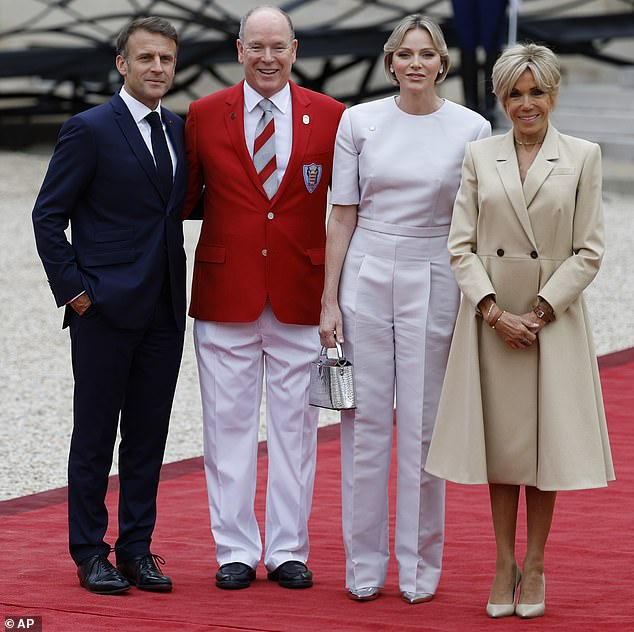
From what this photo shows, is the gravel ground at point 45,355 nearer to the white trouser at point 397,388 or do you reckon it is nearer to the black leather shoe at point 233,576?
the black leather shoe at point 233,576

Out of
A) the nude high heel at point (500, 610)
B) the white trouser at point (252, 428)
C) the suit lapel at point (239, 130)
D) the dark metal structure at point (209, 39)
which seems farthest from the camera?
the dark metal structure at point (209, 39)

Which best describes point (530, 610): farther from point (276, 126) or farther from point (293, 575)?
point (276, 126)

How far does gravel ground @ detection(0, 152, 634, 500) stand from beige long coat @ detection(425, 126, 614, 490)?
242 cm

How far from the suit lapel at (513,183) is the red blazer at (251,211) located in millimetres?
643

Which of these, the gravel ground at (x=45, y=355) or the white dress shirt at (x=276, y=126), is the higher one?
the white dress shirt at (x=276, y=126)

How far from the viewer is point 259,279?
14.3 feet

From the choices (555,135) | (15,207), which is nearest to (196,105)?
(555,135)

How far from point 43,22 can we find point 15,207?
5.28m

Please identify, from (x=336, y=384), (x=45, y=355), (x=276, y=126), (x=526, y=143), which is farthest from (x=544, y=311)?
(x=45, y=355)

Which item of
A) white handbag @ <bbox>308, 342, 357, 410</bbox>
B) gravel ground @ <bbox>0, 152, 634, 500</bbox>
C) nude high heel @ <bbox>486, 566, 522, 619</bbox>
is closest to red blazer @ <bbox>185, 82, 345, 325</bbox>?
white handbag @ <bbox>308, 342, 357, 410</bbox>

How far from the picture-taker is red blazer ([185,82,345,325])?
A: 14.2ft

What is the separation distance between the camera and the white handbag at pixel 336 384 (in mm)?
4156

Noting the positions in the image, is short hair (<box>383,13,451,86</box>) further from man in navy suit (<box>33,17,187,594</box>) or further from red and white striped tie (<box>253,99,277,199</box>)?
man in navy suit (<box>33,17,187,594</box>)

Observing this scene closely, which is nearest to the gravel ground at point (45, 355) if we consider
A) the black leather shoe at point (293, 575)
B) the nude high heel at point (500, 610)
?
the black leather shoe at point (293, 575)
